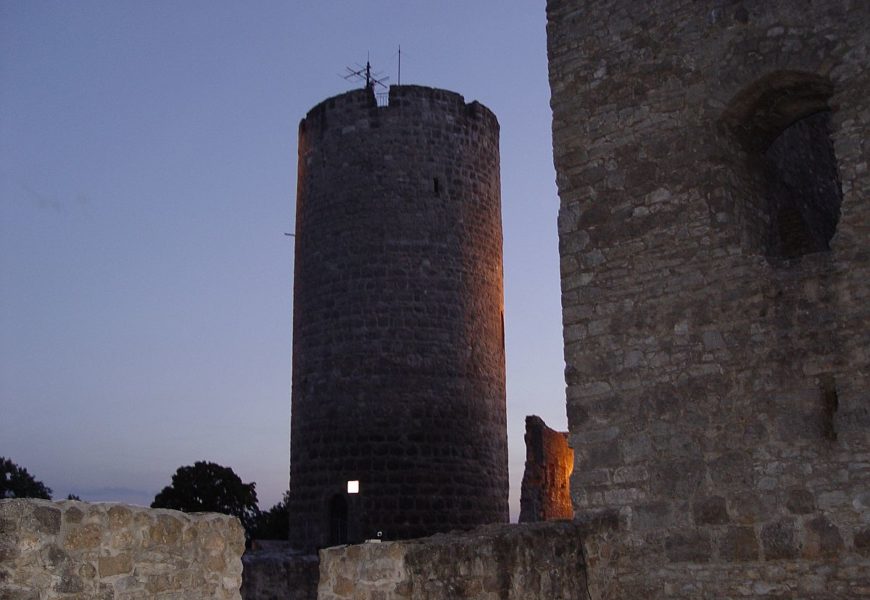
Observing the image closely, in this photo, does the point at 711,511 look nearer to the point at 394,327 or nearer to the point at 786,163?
the point at 786,163

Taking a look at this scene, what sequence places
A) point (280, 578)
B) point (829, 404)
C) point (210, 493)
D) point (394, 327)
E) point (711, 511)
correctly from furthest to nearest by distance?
point (210, 493)
point (394, 327)
point (280, 578)
point (711, 511)
point (829, 404)

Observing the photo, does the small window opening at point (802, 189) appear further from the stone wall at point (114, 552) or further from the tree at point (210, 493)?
the tree at point (210, 493)

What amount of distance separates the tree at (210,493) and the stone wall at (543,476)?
38.9 feet

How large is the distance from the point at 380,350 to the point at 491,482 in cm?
302

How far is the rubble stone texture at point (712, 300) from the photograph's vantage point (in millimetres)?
5984

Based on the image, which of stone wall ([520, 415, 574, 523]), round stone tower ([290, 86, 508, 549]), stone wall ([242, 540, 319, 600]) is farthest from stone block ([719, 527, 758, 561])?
round stone tower ([290, 86, 508, 549])

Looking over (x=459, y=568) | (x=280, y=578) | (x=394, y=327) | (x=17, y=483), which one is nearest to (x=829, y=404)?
(x=459, y=568)

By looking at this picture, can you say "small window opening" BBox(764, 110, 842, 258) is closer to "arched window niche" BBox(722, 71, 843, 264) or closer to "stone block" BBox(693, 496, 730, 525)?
"arched window niche" BBox(722, 71, 843, 264)

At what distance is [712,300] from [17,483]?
30.9m

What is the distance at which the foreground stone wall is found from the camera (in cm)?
495

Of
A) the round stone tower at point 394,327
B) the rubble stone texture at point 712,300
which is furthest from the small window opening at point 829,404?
the round stone tower at point 394,327

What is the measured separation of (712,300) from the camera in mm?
6484

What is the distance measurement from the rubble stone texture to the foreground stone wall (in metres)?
0.65

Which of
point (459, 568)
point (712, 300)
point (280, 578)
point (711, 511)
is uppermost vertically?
point (712, 300)
